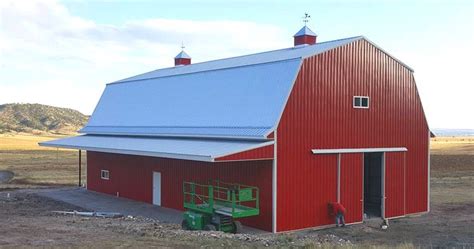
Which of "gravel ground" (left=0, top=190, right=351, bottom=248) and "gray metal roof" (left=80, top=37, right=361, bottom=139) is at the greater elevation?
"gray metal roof" (left=80, top=37, right=361, bottom=139)

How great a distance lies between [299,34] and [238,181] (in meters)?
9.78

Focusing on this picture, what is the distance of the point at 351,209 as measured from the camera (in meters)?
22.8

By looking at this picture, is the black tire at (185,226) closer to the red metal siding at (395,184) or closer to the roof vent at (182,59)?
the red metal siding at (395,184)

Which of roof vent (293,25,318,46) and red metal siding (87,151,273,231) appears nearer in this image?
red metal siding (87,151,273,231)

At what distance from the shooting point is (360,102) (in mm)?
23250

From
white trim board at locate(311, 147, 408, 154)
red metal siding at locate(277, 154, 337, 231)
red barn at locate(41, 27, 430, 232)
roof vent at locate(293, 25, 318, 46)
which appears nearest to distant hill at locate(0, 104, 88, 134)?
red barn at locate(41, 27, 430, 232)

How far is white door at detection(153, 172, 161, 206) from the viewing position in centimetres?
2692

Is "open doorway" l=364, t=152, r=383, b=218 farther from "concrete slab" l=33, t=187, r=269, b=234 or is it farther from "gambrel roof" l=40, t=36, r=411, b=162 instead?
"concrete slab" l=33, t=187, r=269, b=234

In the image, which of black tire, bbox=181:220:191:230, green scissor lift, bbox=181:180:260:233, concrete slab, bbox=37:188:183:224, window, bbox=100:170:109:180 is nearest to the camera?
green scissor lift, bbox=181:180:260:233

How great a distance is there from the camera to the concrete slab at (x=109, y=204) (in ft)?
80.1

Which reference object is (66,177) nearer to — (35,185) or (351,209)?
(35,185)

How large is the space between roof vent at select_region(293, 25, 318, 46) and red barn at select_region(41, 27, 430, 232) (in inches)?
2.2

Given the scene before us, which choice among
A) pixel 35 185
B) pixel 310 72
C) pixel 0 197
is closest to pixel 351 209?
pixel 310 72

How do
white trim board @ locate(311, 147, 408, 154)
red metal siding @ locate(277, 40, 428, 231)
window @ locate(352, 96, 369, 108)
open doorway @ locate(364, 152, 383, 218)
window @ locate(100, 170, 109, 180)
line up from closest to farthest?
red metal siding @ locate(277, 40, 428, 231) → white trim board @ locate(311, 147, 408, 154) → window @ locate(352, 96, 369, 108) → open doorway @ locate(364, 152, 383, 218) → window @ locate(100, 170, 109, 180)
